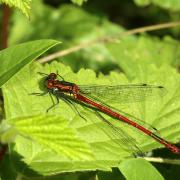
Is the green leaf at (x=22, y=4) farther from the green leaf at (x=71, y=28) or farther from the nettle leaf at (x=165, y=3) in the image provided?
the green leaf at (x=71, y=28)

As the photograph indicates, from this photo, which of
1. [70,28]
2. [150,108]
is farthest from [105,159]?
[70,28]

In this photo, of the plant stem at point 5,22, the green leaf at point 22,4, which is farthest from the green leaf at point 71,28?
the green leaf at point 22,4

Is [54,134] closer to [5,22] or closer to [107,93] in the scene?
[107,93]

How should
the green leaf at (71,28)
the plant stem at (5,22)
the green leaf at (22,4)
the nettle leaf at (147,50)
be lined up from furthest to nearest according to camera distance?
the green leaf at (71,28) → the nettle leaf at (147,50) → the plant stem at (5,22) → the green leaf at (22,4)

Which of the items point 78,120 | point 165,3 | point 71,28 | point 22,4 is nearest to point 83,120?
point 78,120

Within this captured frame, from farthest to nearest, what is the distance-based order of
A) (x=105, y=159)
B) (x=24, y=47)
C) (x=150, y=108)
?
(x=150, y=108) < (x=105, y=159) < (x=24, y=47)

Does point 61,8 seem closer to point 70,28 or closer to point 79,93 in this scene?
point 70,28
